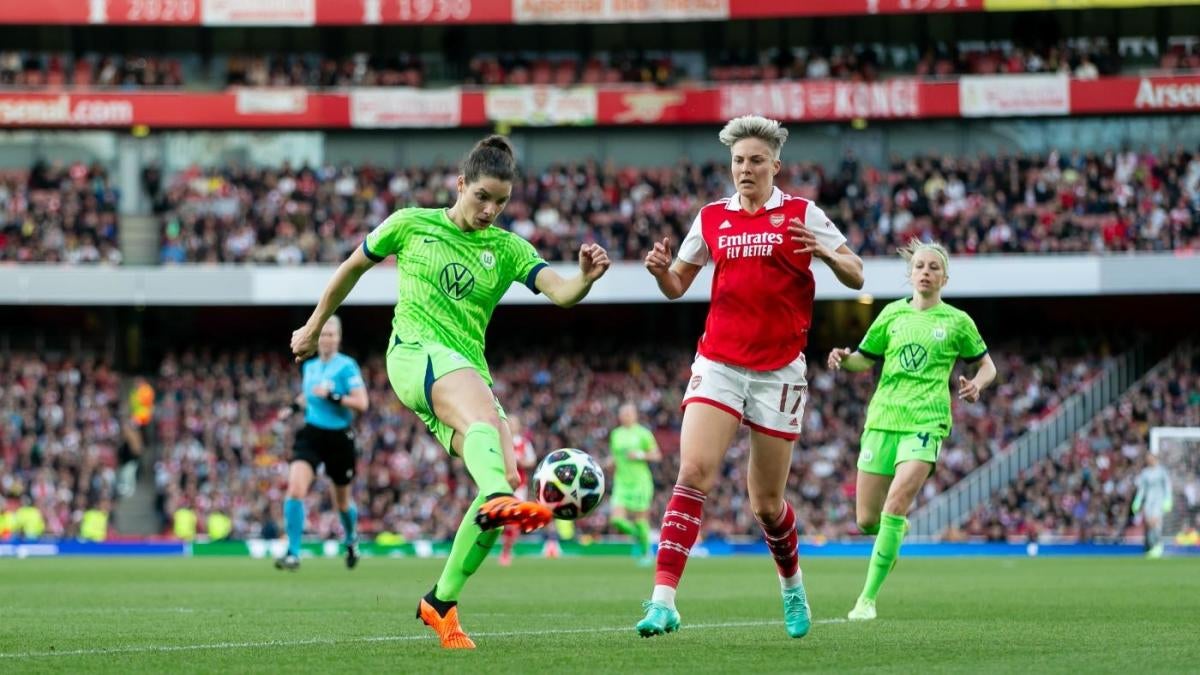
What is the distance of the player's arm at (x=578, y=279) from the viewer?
8.31m

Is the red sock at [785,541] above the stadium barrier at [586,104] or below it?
below

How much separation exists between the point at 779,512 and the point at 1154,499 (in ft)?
75.9

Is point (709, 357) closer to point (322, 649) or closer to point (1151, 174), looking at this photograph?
point (322, 649)

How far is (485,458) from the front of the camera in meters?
8.01

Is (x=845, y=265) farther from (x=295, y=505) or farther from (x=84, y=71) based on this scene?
(x=84, y=71)

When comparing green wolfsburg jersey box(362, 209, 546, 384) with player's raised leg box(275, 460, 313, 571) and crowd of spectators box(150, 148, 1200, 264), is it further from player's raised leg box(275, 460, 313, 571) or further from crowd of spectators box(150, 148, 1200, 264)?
crowd of spectators box(150, 148, 1200, 264)

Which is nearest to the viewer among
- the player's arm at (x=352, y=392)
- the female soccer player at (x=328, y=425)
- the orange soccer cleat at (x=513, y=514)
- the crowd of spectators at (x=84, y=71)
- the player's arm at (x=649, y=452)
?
the orange soccer cleat at (x=513, y=514)

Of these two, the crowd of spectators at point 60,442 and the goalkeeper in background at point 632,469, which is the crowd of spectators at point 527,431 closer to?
the crowd of spectators at point 60,442

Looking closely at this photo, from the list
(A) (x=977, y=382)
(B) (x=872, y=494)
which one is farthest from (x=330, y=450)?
(A) (x=977, y=382)

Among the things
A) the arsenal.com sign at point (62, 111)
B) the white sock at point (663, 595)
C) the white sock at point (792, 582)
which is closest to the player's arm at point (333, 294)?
the white sock at point (663, 595)

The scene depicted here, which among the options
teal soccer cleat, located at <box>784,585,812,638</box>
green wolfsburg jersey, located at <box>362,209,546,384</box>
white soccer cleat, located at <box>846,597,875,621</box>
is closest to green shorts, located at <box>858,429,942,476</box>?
white soccer cleat, located at <box>846,597,875,621</box>

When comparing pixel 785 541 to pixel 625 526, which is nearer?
pixel 785 541

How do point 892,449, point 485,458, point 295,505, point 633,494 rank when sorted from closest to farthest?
point 485,458, point 892,449, point 295,505, point 633,494

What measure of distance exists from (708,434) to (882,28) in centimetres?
3538
